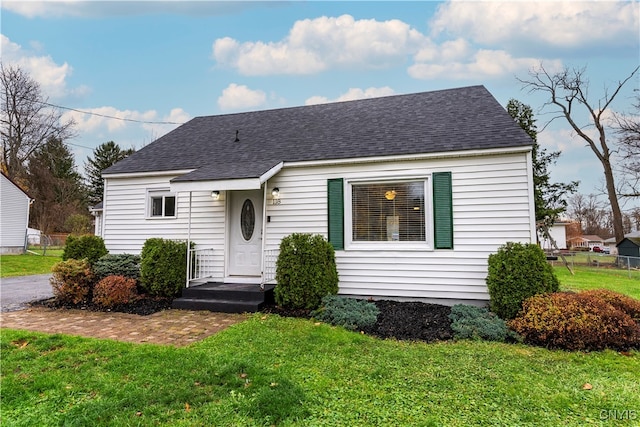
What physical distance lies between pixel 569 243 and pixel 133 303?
51512 millimetres

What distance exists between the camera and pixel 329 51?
12016 mm

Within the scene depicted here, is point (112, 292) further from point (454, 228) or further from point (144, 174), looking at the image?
point (454, 228)

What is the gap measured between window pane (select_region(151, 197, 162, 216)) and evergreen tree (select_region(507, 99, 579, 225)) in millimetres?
18356

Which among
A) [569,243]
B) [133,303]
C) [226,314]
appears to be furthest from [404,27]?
[569,243]

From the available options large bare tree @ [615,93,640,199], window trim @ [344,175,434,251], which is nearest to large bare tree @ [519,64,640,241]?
large bare tree @ [615,93,640,199]

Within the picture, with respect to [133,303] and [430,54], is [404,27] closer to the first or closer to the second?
[430,54]

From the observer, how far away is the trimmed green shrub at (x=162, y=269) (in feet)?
23.0

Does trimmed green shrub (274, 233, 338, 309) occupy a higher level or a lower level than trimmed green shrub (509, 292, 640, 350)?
higher

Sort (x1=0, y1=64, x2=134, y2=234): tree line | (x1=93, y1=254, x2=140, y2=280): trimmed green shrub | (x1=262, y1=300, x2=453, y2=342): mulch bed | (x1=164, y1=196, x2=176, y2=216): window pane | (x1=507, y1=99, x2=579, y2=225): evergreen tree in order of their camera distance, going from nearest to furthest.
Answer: (x1=262, y1=300, x2=453, y2=342): mulch bed → (x1=93, y1=254, x2=140, y2=280): trimmed green shrub → (x1=164, y1=196, x2=176, y2=216): window pane → (x1=507, y1=99, x2=579, y2=225): evergreen tree → (x1=0, y1=64, x2=134, y2=234): tree line

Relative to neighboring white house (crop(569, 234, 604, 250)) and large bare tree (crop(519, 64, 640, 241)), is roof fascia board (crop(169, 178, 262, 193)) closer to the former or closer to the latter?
large bare tree (crop(519, 64, 640, 241))

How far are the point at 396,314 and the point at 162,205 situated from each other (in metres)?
6.33

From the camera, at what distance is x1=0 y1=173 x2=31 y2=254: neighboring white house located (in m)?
19.4

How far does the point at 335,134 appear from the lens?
26.8 feet

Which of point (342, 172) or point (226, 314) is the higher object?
point (342, 172)
